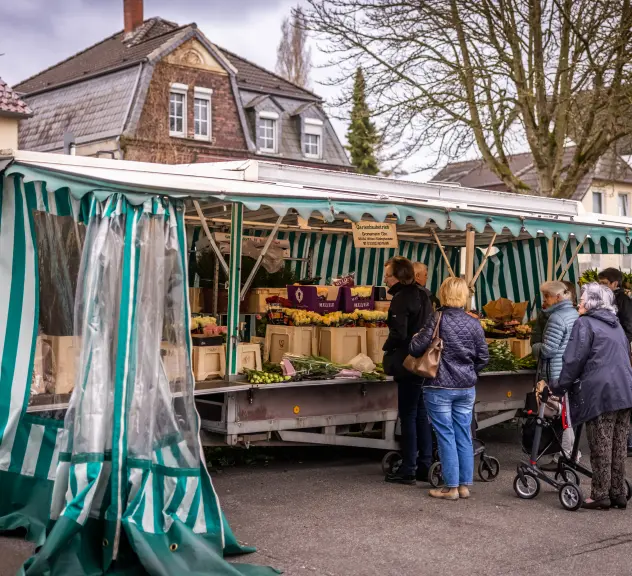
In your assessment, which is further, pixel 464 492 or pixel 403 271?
pixel 403 271

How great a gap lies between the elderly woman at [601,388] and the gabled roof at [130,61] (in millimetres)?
23863

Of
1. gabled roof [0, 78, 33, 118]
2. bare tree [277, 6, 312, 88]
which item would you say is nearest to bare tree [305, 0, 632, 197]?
gabled roof [0, 78, 33, 118]

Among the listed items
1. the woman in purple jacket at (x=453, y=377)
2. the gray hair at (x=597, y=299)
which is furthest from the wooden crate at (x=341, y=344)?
the gray hair at (x=597, y=299)

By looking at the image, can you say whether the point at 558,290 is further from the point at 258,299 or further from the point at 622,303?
the point at 258,299

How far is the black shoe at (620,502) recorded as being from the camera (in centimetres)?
681

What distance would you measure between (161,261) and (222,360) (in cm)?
206

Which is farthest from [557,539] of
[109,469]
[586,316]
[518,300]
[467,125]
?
[467,125]

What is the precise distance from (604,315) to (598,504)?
4.72ft

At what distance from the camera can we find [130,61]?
28000mm

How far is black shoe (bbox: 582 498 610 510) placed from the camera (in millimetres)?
6742

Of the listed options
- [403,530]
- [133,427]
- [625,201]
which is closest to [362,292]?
[403,530]

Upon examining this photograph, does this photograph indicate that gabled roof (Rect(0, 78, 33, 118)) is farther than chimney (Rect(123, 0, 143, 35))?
No

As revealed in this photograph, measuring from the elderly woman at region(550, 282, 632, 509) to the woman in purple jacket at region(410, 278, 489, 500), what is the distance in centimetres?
69

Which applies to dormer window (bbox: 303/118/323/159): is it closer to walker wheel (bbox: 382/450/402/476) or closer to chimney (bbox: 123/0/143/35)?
chimney (bbox: 123/0/143/35)
